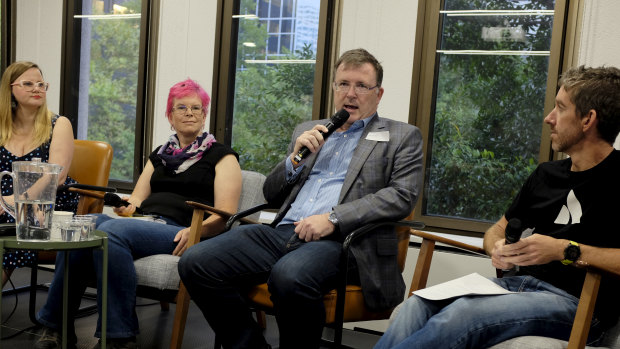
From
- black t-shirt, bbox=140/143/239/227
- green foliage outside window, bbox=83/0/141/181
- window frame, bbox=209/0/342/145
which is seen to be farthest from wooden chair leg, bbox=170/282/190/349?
green foliage outside window, bbox=83/0/141/181

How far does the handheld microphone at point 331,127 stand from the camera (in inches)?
91.8

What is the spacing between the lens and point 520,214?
212 centimetres

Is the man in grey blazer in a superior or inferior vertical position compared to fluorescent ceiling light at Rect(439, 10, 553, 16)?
inferior

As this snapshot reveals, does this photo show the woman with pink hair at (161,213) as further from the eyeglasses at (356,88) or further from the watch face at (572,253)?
the watch face at (572,253)

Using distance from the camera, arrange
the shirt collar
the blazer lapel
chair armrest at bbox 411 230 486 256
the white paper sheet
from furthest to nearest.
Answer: the shirt collar → the blazer lapel → chair armrest at bbox 411 230 486 256 → the white paper sheet

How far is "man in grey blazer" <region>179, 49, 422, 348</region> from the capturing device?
2.13m

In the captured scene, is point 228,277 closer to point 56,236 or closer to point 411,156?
point 56,236

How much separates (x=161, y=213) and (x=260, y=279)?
777 millimetres

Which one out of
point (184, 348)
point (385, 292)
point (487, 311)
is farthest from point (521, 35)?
point (184, 348)

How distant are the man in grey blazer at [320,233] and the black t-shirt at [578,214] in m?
0.51

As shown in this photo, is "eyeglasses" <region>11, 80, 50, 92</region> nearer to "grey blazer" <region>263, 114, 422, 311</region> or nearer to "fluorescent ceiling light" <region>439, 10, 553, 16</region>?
"grey blazer" <region>263, 114, 422, 311</region>

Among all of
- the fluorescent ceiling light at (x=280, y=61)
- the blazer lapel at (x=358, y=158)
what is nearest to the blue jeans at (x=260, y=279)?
the blazer lapel at (x=358, y=158)

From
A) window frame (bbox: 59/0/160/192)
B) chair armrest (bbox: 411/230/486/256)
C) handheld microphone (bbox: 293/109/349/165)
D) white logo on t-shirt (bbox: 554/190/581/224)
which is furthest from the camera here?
window frame (bbox: 59/0/160/192)

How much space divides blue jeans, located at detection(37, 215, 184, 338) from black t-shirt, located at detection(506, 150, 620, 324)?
1.49 meters
